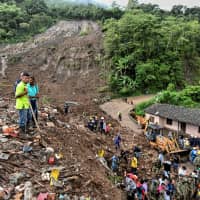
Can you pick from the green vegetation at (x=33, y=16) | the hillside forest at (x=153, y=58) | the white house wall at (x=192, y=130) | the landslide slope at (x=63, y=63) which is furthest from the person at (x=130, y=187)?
the green vegetation at (x=33, y=16)

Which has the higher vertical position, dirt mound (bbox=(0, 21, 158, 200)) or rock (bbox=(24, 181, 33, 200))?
rock (bbox=(24, 181, 33, 200))

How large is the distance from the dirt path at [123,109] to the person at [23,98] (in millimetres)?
15099

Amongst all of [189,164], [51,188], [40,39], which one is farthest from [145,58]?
[51,188]

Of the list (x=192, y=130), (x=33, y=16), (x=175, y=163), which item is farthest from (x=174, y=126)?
(x=33, y=16)

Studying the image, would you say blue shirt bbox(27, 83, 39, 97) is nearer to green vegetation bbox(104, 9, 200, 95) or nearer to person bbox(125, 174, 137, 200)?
person bbox(125, 174, 137, 200)

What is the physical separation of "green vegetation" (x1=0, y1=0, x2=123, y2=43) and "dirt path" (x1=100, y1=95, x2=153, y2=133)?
78.8 ft

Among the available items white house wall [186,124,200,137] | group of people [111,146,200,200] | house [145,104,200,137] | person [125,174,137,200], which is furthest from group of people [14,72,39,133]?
white house wall [186,124,200,137]

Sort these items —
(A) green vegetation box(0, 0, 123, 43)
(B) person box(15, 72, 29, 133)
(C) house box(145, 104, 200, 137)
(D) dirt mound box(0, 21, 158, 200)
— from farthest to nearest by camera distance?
1. (A) green vegetation box(0, 0, 123, 43)
2. (C) house box(145, 104, 200, 137)
3. (B) person box(15, 72, 29, 133)
4. (D) dirt mound box(0, 21, 158, 200)

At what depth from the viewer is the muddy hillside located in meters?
38.9

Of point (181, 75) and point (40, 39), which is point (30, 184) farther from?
point (40, 39)

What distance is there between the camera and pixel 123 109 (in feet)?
109

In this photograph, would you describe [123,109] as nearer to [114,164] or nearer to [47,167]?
[114,164]

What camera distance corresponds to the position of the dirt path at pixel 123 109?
2753cm

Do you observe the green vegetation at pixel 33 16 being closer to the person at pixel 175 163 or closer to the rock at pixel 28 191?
the person at pixel 175 163
